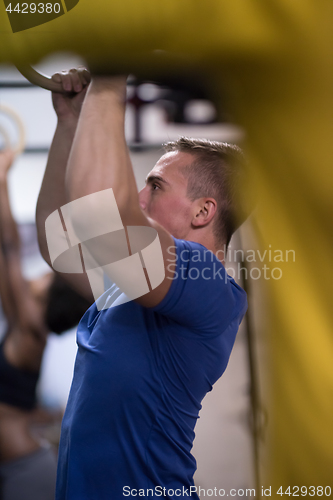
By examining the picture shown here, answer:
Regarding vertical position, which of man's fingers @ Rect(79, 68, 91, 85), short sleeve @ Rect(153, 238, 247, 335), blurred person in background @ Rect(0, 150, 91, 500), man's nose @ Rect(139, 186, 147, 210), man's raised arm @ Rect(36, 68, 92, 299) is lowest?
blurred person in background @ Rect(0, 150, 91, 500)

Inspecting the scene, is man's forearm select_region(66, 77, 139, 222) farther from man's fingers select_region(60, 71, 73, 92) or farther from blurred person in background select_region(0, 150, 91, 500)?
blurred person in background select_region(0, 150, 91, 500)

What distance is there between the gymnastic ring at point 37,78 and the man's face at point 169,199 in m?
0.22

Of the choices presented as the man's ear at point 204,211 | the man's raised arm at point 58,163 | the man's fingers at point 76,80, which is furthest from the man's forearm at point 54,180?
the man's ear at point 204,211

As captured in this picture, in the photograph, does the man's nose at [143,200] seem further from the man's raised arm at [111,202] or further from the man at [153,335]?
the man's raised arm at [111,202]

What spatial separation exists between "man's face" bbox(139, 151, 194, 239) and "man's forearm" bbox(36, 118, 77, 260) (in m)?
0.17

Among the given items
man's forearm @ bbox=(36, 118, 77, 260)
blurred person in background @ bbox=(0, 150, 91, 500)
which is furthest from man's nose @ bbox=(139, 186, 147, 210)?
blurred person in background @ bbox=(0, 150, 91, 500)

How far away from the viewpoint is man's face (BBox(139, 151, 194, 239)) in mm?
671

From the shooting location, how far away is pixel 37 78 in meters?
0.50

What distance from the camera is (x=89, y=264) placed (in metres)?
Answer: 0.79

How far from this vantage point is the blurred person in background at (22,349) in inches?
37.2

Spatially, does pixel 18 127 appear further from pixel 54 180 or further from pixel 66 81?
pixel 66 81

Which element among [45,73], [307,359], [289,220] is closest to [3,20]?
[45,73]

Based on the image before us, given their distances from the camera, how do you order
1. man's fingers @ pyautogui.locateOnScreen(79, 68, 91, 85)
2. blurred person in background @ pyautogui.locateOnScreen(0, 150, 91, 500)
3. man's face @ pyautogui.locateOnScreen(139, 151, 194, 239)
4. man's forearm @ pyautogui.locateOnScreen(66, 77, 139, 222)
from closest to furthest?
man's forearm @ pyautogui.locateOnScreen(66, 77, 139, 222) < man's fingers @ pyautogui.locateOnScreen(79, 68, 91, 85) < man's face @ pyautogui.locateOnScreen(139, 151, 194, 239) < blurred person in background @ pyautogui.locateOnScreen(0, 150, 91, 500)

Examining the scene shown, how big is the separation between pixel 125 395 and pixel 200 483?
1.54ft
